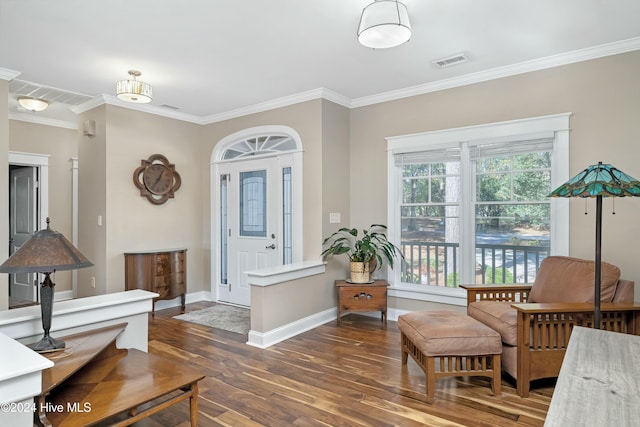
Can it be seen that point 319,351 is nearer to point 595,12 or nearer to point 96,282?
point 96,282

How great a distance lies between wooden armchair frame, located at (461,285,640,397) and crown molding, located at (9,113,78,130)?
20.7ft

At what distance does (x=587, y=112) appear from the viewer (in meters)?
3.48

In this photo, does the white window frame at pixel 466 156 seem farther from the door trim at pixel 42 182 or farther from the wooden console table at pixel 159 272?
the door trim at pixel 42 182

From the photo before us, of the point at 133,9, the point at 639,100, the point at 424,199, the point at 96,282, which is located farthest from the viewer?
the point at 96,282

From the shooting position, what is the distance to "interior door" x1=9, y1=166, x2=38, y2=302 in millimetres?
5547

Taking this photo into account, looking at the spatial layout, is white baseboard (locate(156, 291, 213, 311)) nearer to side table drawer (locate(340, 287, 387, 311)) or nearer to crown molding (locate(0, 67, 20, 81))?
side table drawer (locate(340, 287, 387, 311))

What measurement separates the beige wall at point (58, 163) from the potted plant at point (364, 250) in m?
4.01

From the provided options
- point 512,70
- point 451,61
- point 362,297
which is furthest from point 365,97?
point 362,297

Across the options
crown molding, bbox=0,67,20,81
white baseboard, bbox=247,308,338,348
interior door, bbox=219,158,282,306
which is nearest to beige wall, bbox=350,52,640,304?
interior door, bbox=219,158,282,306

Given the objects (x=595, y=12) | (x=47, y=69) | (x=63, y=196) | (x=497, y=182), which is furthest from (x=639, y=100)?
(x=63, y=196)

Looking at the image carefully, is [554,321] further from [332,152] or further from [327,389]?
[332,152]

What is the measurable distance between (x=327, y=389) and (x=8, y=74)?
13.7 feet

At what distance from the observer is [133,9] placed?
271cm

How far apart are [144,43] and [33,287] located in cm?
440
